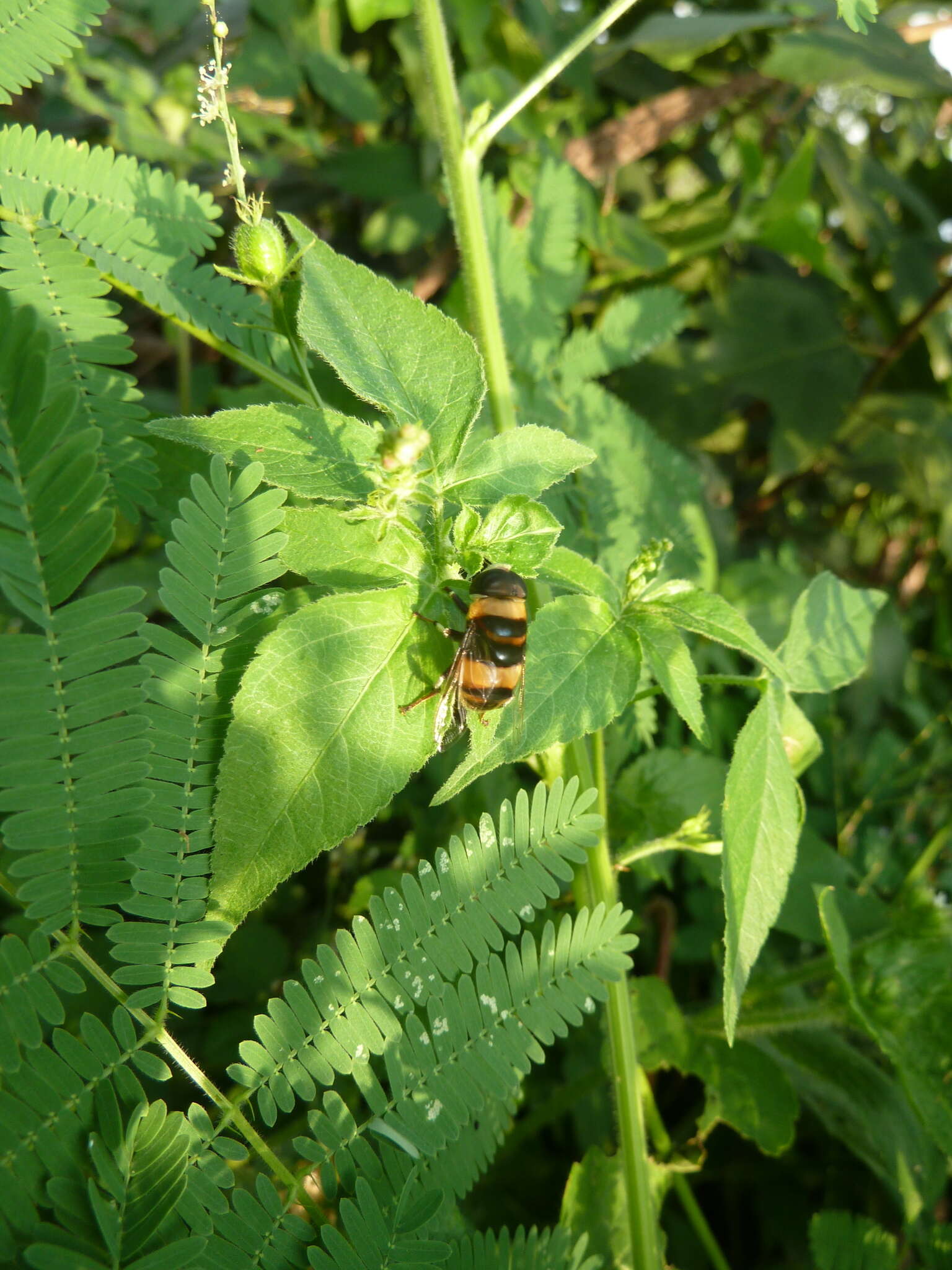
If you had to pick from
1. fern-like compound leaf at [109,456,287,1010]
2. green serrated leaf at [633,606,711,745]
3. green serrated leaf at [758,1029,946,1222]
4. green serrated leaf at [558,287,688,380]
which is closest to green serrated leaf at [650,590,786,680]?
green serrated leaf at [633,606,711,745]

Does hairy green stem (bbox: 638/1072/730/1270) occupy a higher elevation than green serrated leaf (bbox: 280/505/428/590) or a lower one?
lower

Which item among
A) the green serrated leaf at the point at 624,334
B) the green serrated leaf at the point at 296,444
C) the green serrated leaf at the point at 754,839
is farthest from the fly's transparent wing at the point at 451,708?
the green serrated leaf at the point at 624,334

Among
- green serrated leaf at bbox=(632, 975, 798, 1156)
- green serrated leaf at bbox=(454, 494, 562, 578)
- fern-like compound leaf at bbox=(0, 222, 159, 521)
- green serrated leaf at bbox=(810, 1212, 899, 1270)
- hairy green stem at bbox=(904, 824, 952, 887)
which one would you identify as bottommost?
green serrated leaf at bbox=(810, 1212, 899, 1270)

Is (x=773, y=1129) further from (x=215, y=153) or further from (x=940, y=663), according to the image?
(x=215, y=153)

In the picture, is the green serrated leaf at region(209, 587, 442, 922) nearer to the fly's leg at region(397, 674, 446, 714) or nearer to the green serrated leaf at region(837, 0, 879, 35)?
the fly's leg at region(397, 674, 446, 714)

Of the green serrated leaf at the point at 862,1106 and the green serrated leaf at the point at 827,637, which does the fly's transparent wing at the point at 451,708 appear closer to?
the green serrated leaf at the point at 827,637

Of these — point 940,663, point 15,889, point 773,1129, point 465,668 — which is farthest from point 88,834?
point 940,663

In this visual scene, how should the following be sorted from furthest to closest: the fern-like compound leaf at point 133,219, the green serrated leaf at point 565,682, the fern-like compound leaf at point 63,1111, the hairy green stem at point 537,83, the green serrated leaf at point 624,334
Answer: the green serrated leaf at point 624,334 < the hairy green stem at point 537,83 < the fern-like compound leaf at point 133,219 < the green serrated leaf at point 565,682 < the fern-like compound leaf at point 63,1111
